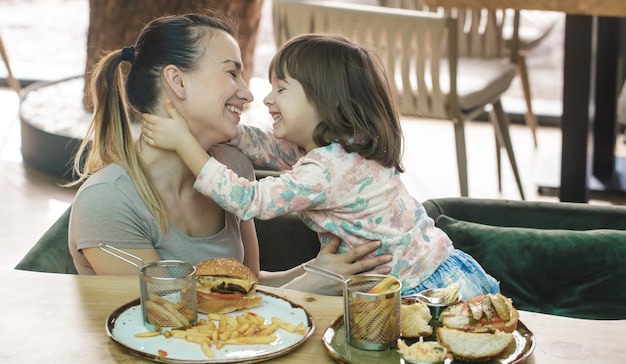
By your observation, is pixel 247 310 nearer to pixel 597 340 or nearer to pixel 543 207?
pixel 597 340

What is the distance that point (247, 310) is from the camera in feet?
5.68

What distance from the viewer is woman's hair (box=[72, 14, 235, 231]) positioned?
2.13 m

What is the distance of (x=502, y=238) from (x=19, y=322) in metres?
1.19

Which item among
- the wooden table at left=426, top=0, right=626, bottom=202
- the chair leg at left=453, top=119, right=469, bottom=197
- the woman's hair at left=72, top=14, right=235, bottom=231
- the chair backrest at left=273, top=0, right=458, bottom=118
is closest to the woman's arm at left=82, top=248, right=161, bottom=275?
the woman's hair at left=72, top=14, right=235, bottom=231

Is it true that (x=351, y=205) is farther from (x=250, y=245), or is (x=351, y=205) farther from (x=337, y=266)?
(x=250, y=245)

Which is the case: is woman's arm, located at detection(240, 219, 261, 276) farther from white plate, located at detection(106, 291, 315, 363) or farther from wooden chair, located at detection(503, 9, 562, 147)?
wooden chair, located at detection(503, 9, 562, 147)

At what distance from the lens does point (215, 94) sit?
214 centimetres

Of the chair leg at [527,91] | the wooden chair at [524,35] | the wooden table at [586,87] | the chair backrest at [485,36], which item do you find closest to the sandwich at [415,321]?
the wooden table at [586,87]

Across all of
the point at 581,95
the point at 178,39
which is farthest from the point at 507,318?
the point at 581,95

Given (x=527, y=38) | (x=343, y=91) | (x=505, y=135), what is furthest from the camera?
(x=527, y=38)

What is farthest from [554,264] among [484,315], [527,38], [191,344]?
[527,38]

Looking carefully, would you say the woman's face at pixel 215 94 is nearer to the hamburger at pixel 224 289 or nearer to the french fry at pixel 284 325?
the hamburger at pixel 224 289

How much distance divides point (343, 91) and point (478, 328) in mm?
707

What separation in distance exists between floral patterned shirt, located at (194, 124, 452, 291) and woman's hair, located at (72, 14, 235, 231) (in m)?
0.24
